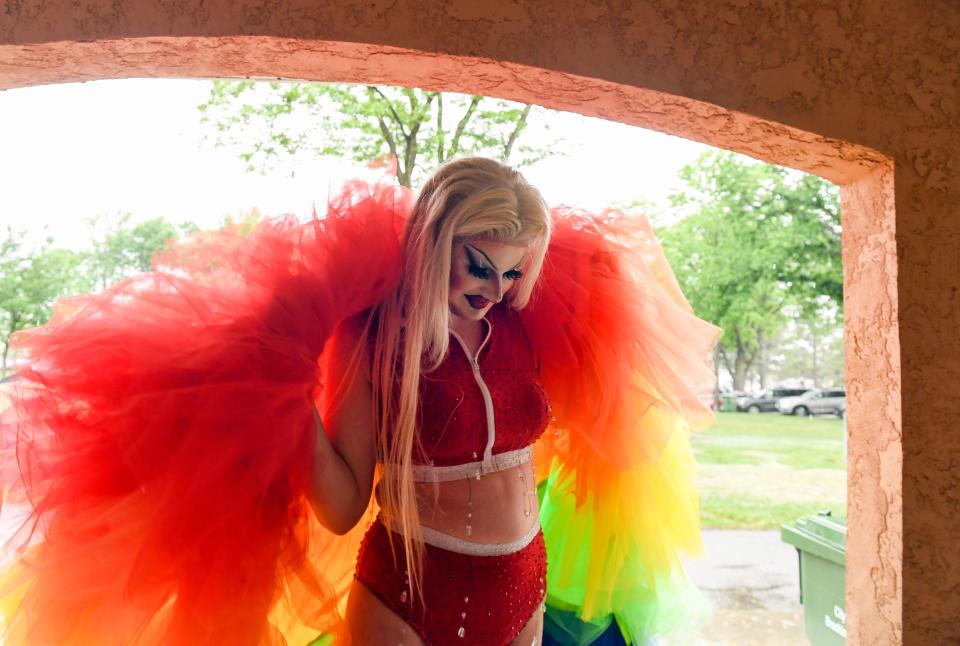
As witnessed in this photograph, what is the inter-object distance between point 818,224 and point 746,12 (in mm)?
6362

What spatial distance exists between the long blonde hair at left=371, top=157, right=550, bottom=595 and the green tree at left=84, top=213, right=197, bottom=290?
340 centimetres

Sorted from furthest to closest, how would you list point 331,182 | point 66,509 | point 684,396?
point 684,396 → point 331,182 → point 66,509

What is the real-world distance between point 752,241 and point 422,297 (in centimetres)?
660

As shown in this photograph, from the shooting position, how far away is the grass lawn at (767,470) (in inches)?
278

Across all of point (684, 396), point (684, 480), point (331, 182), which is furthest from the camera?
point (684, 480)

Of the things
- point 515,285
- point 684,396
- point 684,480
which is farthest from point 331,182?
point 684,480

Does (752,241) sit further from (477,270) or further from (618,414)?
(477,270)

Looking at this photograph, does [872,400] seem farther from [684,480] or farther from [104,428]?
[104,428]

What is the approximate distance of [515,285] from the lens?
5.33 feet

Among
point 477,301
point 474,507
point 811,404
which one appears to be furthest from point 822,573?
point 811,404

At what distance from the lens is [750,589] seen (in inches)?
206

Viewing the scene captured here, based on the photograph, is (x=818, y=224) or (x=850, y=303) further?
(x=818, y=224)

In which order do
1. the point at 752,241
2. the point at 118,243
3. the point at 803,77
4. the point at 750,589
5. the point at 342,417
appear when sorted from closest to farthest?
the point at 342,417, the point at 803,77, the point at 118,243, the point at 750,589, the point at 752,241

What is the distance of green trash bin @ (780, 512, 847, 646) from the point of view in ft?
9.17
